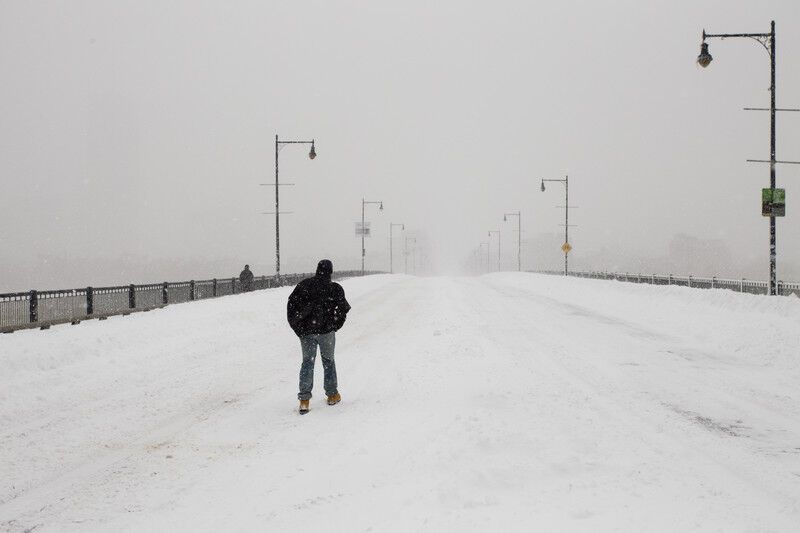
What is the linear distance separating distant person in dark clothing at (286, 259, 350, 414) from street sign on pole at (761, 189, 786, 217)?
1422cm

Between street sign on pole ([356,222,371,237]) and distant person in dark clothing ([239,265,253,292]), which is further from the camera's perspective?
street sign on pole ([356,222,371,237])

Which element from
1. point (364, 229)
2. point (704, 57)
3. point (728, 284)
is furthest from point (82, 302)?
point (364, 229)

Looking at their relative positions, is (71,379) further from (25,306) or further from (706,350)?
(706,350)

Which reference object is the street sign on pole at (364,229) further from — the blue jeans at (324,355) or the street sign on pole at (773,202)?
the blue jeans at (324,355)

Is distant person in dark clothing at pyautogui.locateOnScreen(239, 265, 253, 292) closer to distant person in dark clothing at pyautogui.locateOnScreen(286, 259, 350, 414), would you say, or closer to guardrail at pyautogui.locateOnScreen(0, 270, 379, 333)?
guardrail at pyautogui.locateOnScreen(0, 270, 379, 333)

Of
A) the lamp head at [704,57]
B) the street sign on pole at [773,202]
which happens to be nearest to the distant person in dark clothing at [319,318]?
the street sign on pole at [773,202]

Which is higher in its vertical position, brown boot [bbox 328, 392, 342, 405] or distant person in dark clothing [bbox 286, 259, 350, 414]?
distant person in dark clothing [bbox 286, 259, 350, 414]

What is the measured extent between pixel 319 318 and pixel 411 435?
2.30 metres

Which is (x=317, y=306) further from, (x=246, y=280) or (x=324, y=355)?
(x=246, y=280)

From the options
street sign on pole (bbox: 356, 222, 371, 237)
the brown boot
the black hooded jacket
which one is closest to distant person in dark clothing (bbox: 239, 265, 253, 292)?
the black hooded jacket

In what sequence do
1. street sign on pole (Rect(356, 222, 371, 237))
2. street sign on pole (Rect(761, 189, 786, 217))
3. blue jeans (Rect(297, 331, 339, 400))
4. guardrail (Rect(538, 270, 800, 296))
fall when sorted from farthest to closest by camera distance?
street sign on pole (Rect(356, 222, 371, 237)) < guardrail (Rect(538, 270, 800, 296)) < street sign on pole (Rect(761, 189, 786, 217)) < blue jeans (Rect(297, 331, 339, 400))

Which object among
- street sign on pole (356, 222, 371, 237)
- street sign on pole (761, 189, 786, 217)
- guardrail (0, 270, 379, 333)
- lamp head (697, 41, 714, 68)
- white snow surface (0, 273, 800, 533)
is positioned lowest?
white snow surface (0, 273, 800, 533)

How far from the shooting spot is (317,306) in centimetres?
750

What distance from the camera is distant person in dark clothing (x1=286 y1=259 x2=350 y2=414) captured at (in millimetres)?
7410
